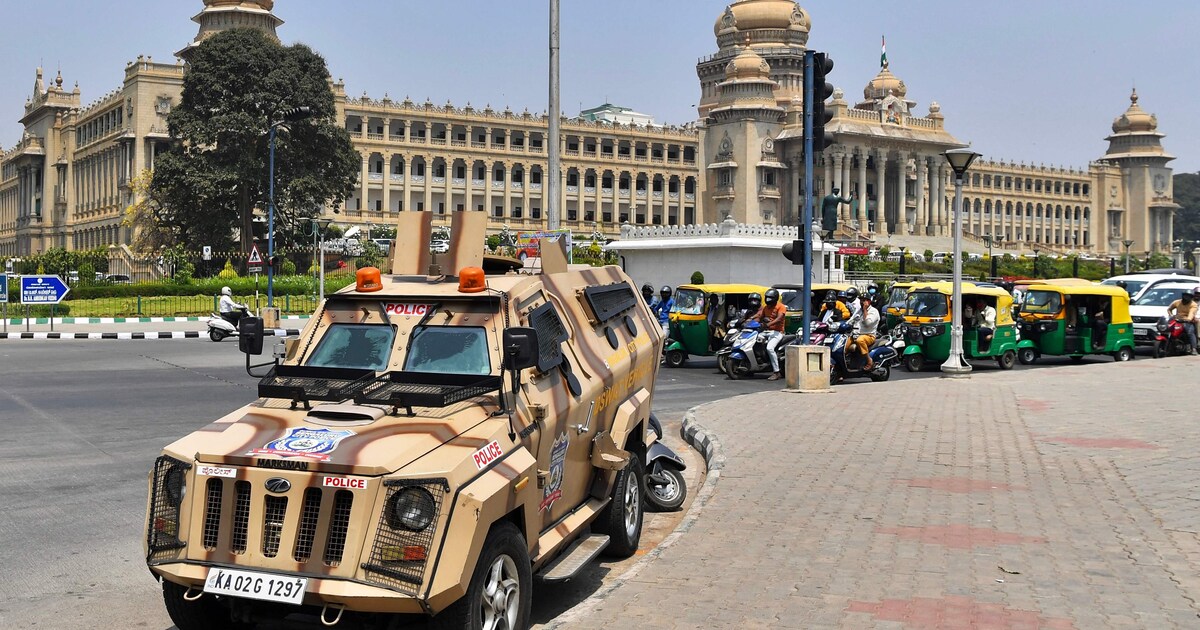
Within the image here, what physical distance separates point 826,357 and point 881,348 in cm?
356

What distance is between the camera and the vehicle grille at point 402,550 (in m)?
4.80

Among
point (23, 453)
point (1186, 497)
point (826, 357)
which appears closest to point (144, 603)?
point (23, 453)

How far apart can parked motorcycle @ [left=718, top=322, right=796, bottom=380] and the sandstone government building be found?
6452 cm

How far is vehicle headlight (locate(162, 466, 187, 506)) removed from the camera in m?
5.23

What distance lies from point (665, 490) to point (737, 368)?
39.6 ft

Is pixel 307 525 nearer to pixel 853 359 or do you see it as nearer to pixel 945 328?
pixel 853 359

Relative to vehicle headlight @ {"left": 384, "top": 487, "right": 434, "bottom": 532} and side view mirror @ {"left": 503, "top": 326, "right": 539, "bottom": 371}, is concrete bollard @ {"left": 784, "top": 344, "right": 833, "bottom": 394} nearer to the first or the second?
side view mirror @ {"left": 503, "top": 326, "right": 539, "bottom": 371}

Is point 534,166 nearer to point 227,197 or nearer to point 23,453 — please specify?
point 227,197

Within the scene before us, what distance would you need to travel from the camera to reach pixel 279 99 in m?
53.4

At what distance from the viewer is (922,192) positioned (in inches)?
4168

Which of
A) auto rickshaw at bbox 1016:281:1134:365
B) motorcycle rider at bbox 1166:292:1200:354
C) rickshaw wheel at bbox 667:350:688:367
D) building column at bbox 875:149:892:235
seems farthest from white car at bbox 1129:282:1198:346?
building column at bbox 875:149:892:235

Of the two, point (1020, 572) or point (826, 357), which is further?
point (826, 357)

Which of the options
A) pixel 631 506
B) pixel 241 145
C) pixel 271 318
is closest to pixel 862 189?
pixel 241 145

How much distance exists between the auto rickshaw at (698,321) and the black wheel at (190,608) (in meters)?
18.7
